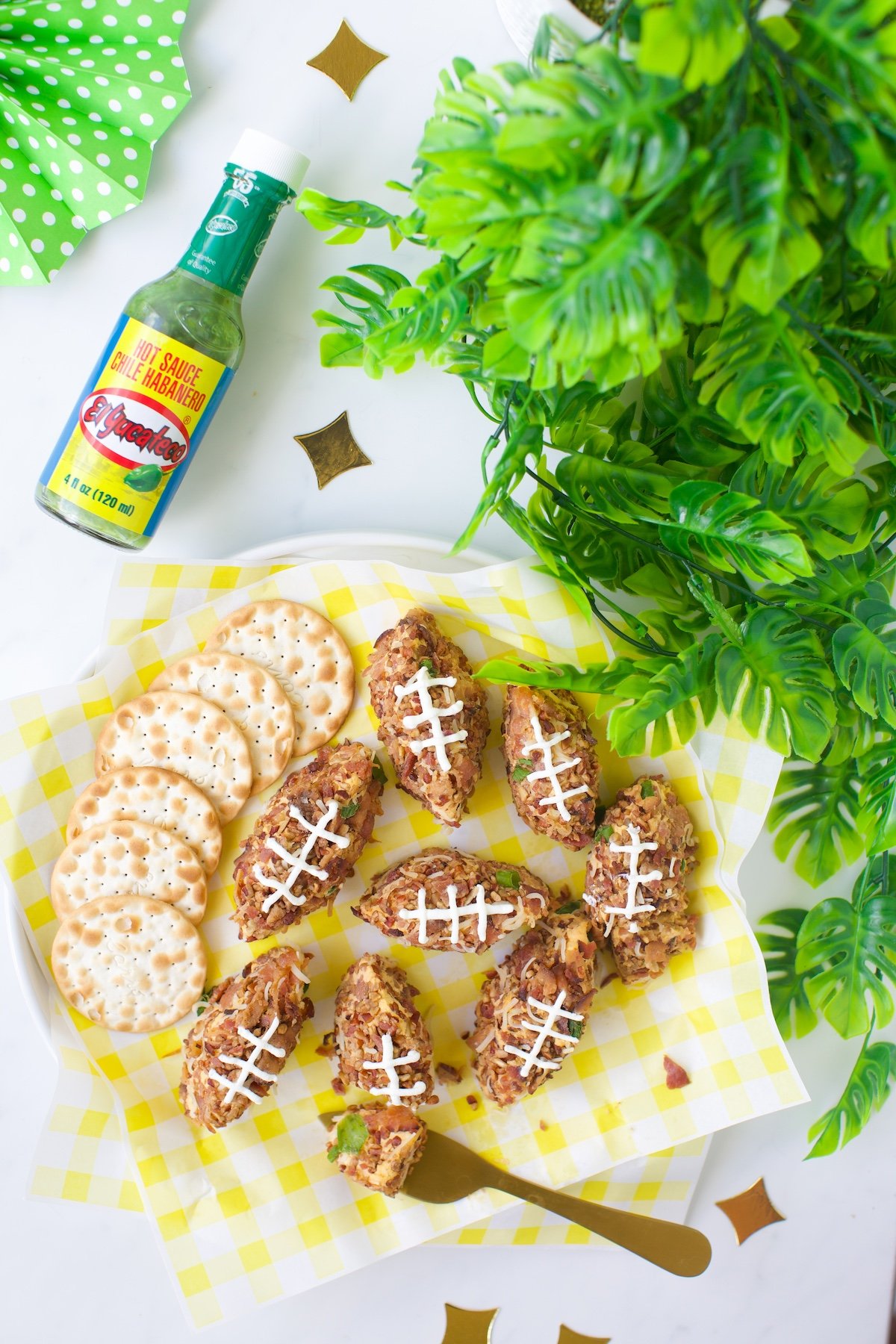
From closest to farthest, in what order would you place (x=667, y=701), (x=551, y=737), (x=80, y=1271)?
(x=667, y=701) → (x=551, y=737) → (x=80, y=1271)

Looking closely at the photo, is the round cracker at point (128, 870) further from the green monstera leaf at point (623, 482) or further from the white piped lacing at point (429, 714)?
the green monstera leaf at point (623, 482)

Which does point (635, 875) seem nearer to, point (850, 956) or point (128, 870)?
point (850, 956)

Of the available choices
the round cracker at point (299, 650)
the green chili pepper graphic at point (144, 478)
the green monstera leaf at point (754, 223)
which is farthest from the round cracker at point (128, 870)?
the green monstera leaf at point (754, 223)

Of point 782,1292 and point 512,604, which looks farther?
point 782,1292

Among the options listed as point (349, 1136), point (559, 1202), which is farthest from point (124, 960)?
point (559, 1202)

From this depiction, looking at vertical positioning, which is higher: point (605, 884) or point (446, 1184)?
point (605, 884)

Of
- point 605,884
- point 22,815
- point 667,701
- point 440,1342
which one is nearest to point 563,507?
point 667,701

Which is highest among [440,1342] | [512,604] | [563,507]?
[563,507]

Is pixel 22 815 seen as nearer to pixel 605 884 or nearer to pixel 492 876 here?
pixel 492 876
